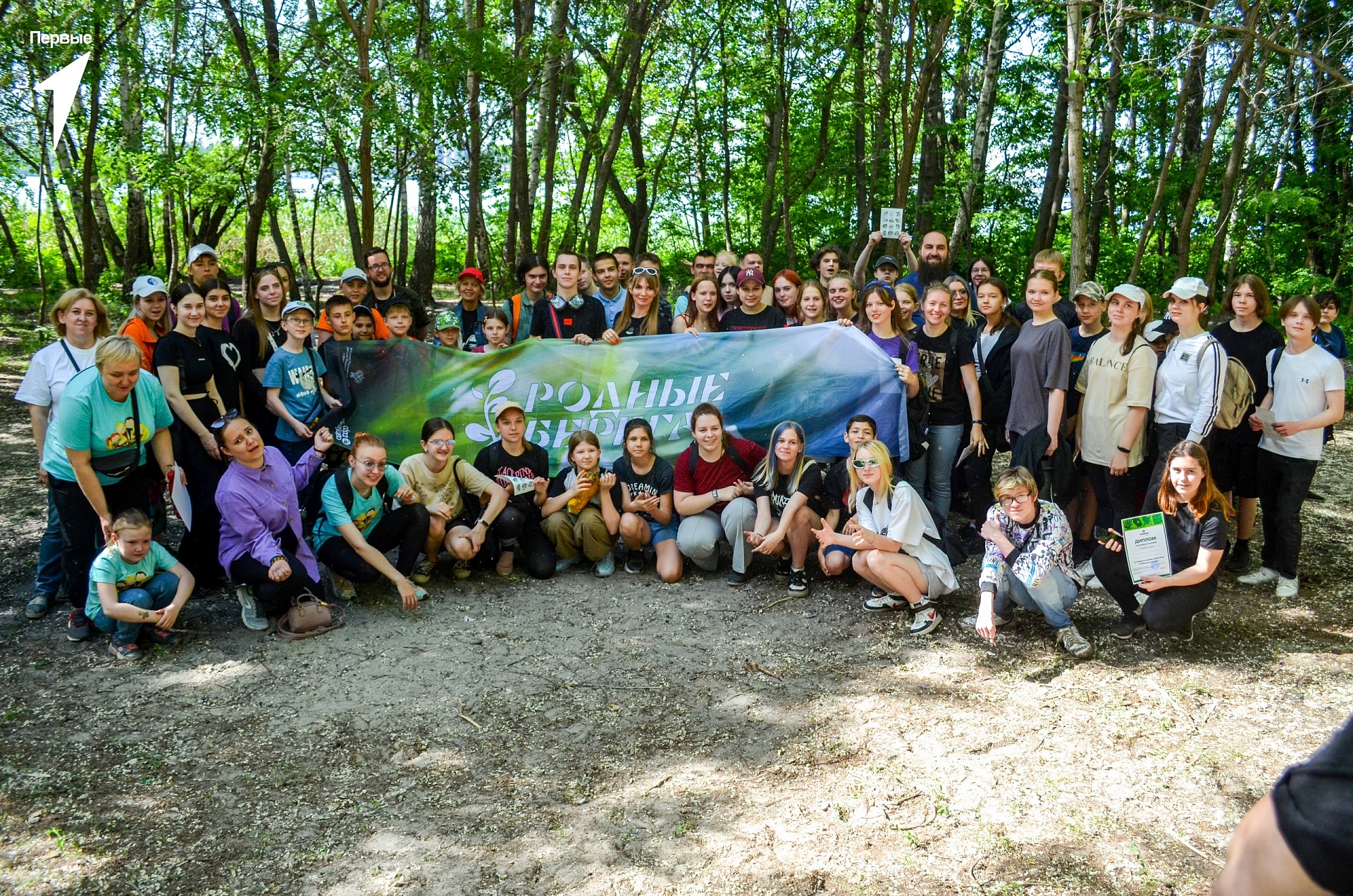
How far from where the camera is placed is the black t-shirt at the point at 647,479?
6.34 m

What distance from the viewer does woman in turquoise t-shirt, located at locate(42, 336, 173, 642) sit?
5012 mm

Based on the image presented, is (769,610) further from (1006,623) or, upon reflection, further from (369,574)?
(369,574)

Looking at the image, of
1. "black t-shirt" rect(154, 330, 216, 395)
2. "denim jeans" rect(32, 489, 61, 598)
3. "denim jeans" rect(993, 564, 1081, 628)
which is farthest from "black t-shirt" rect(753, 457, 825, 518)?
"denim jeans" rect(32, 489, 61, 598)

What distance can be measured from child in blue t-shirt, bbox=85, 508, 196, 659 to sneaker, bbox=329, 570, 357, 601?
3.01 feet

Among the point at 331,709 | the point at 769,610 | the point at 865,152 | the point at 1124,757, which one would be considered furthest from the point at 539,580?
the point at 865,152

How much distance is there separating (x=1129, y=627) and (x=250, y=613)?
487 centimetres

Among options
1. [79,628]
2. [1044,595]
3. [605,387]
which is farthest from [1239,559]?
[79,628]

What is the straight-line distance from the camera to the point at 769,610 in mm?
5762

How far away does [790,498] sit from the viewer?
6113 millimetres

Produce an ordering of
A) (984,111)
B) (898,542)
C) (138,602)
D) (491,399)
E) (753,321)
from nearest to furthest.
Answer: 1. (138,602)
2. (898,542)
3. (491,399)
4. (753,321)
5. (984,111)

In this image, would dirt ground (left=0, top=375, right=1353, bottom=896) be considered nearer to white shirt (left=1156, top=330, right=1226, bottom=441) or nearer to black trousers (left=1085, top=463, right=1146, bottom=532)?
black trousers (left=1085, top=463, right=1146, bottom=532)

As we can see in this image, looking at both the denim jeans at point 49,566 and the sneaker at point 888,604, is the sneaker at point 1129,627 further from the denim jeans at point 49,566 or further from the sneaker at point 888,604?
the denim jeans at point 49,566

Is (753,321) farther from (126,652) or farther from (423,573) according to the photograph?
(126,652)

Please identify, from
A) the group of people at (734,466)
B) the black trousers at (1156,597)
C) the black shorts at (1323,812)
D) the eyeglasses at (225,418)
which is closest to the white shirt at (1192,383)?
the group of people at (734,466)
